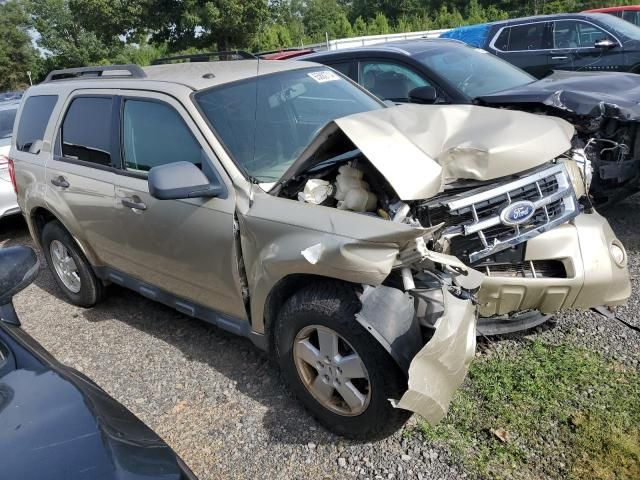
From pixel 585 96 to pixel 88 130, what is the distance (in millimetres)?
3719

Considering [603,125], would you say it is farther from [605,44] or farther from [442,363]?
[605,44]

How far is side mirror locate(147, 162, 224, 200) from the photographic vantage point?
2.89 metres

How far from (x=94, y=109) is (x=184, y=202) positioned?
138 centimetres

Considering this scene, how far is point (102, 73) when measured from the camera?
14.1ft

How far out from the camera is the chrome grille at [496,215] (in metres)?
2.62

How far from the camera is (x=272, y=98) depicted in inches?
141

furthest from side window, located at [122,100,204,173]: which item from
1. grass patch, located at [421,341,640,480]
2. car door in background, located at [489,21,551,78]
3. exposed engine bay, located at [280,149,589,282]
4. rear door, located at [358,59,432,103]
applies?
car door in background, located at [489,21,551,78]

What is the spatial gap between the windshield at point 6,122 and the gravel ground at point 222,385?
3.74m

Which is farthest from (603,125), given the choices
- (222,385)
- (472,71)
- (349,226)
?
(222,385)

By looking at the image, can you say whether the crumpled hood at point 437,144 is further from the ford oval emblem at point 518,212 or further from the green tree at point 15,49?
the green tree at point 15,49

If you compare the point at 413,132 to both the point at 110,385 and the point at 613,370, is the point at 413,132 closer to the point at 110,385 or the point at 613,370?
the point at 613,370

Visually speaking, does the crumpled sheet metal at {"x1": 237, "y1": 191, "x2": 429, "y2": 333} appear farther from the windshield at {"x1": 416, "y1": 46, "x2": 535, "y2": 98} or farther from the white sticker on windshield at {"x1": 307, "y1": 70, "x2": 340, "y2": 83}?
the windshield at {"x1": 416, "y1": 46, "x2": 535, "y2": 98}

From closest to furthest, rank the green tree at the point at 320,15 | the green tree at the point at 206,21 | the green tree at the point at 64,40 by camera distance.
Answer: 1. the green tree at the point at 206,21
2. the green tree at the point at 64,40
3. the green tree at the point at 320,15

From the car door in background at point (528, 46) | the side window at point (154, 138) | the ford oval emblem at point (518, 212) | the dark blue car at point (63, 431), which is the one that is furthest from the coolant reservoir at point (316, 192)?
the car door in background at point (528, 46)
